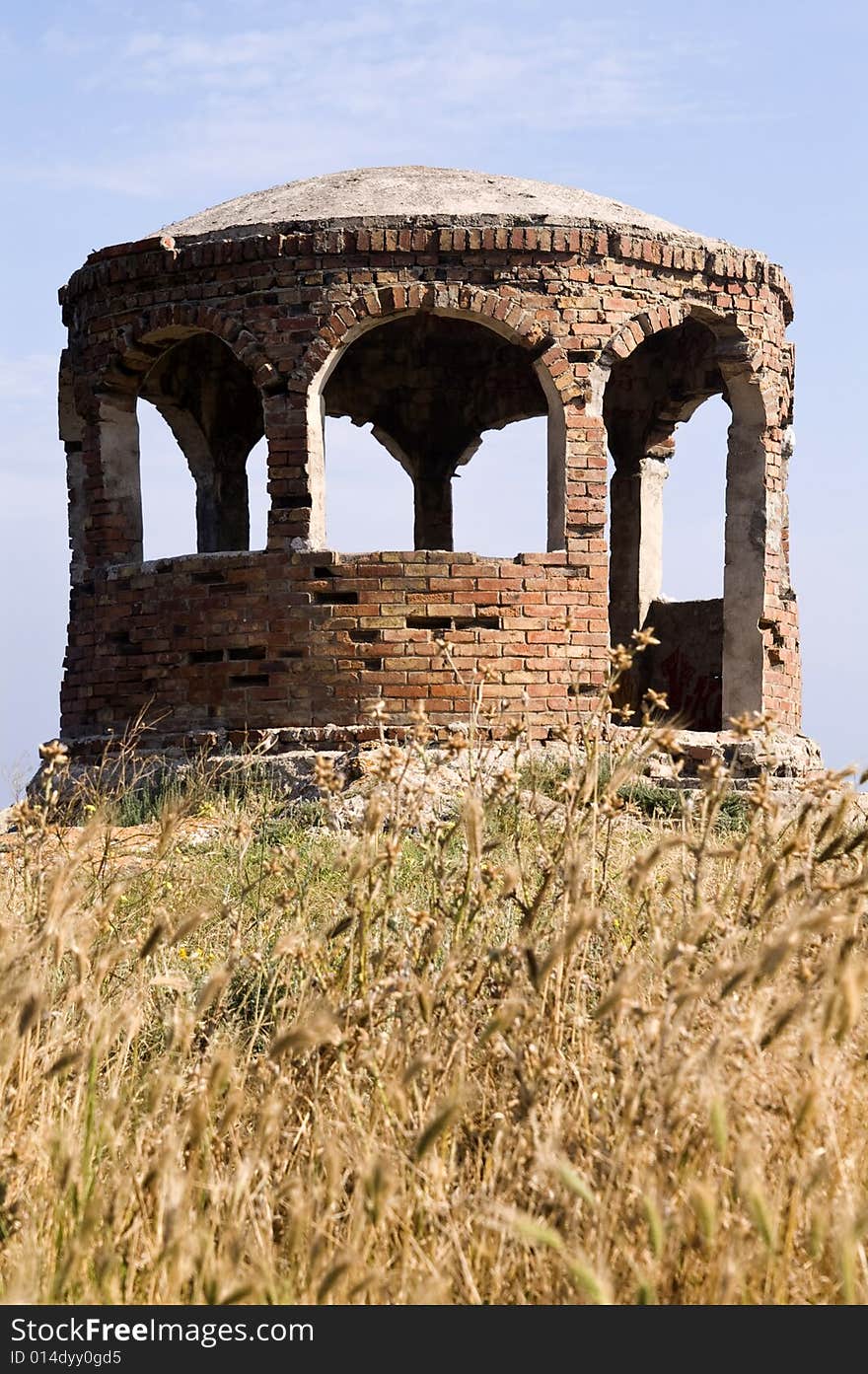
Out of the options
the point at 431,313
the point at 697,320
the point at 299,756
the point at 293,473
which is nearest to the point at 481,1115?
the point at 299,756

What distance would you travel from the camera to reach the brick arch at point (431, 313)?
34.9ft

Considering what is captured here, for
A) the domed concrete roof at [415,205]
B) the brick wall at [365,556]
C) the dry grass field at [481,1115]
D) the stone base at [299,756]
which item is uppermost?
the domed concrete roof at [415,205]

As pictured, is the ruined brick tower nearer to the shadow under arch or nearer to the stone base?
the stone base

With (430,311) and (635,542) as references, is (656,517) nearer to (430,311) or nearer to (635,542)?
(635,542)

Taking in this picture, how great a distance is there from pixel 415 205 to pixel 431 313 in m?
0.94

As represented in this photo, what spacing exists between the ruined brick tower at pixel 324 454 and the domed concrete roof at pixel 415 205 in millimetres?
33

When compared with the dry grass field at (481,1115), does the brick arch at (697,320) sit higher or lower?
higher

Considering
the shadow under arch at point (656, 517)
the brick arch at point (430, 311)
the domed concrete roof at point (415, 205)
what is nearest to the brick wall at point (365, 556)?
the brick arch at point (430, 311)

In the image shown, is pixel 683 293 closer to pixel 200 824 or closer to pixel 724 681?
pixel 724 681

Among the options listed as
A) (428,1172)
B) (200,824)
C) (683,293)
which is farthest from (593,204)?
(428,1172)

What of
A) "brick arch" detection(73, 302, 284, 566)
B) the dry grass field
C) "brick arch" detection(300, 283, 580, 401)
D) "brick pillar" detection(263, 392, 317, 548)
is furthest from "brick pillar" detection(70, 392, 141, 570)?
the dry grass field

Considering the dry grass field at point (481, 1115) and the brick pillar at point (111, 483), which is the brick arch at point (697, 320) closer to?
the brick pillar at point (111, 483)

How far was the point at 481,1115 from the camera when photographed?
3.02 m

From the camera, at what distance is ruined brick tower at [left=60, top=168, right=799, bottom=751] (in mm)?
10477
